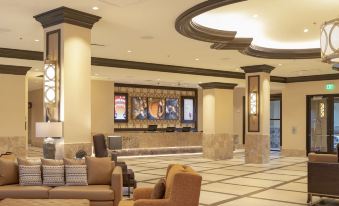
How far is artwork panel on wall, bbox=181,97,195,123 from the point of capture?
71.4 ft

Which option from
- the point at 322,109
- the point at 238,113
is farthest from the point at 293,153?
the point at 238,113

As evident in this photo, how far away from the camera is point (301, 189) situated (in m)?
8.64

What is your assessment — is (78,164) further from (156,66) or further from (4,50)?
(156,66)

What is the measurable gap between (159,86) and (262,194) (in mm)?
13285

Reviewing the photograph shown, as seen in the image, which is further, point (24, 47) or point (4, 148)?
point (4, 148)

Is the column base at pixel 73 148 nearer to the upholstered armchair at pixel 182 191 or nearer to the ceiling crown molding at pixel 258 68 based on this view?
the upholstered armchair at pixel 182 191

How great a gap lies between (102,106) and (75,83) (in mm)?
10508

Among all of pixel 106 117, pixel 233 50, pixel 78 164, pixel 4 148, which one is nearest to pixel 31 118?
pixel 106 117

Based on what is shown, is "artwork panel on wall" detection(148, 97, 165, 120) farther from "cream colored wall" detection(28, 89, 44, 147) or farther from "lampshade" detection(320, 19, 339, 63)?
"lampshade" detection(320, 19, 339, 63)

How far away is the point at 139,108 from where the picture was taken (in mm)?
20297

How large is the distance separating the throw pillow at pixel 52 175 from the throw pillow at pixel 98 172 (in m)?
0.44

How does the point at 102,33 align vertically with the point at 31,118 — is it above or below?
above

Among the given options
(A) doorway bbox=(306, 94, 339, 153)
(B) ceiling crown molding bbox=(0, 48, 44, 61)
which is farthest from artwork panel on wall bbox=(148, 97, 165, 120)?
(B) ceiling crown molding bbox=(0, 48, 44, 61)

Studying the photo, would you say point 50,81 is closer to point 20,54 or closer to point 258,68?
point 20,54
